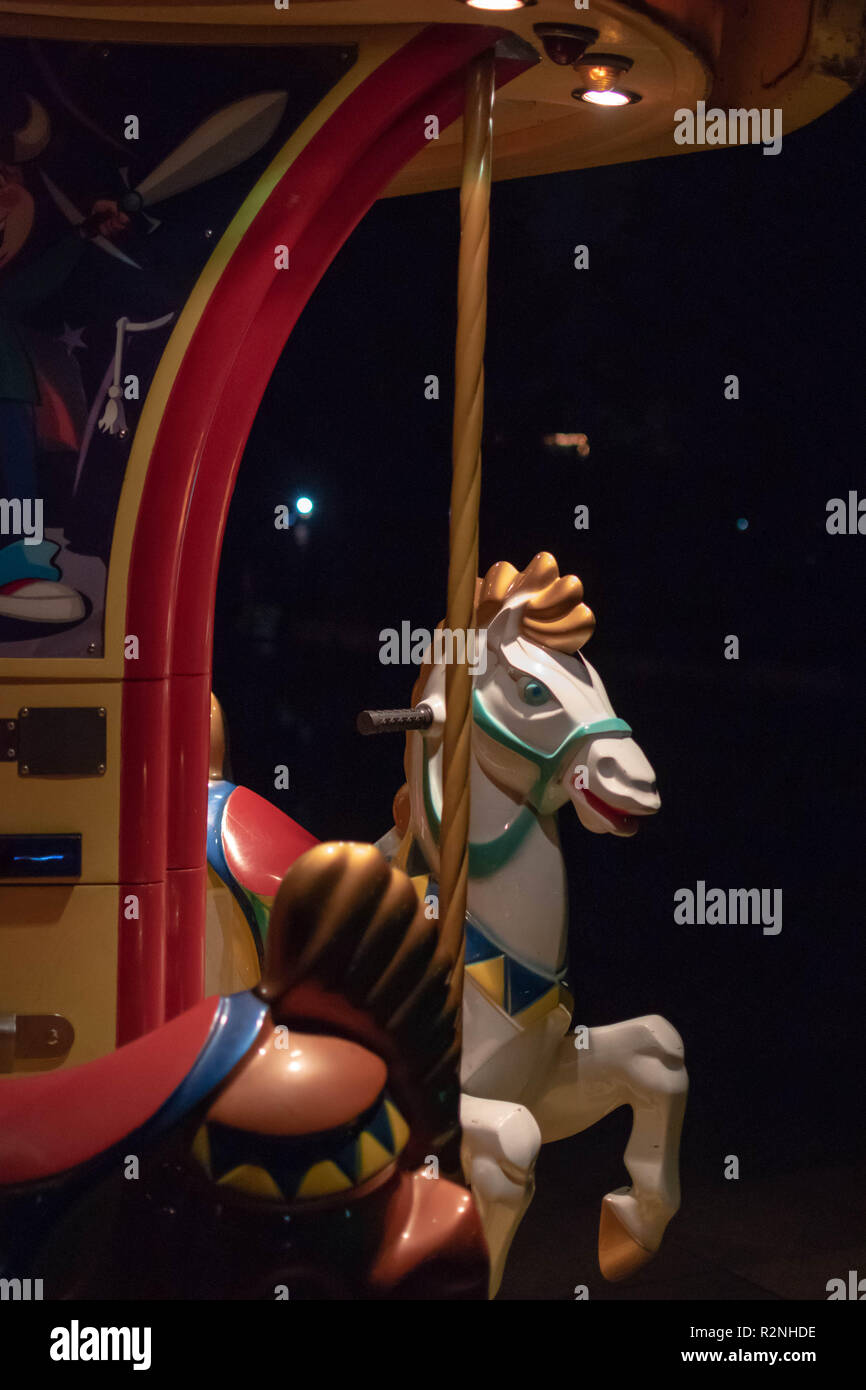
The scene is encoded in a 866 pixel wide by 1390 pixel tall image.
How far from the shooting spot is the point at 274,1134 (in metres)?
1.38

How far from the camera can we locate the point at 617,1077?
2.28m

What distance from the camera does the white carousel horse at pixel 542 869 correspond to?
219 cm

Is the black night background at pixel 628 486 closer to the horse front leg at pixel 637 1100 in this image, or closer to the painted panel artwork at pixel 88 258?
the horse front leg at pixel 637 1100

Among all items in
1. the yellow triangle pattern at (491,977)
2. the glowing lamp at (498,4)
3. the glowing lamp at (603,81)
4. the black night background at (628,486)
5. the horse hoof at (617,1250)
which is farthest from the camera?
the black night background at (628,486)

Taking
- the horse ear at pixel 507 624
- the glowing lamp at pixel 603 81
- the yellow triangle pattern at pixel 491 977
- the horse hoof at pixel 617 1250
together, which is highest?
the glowing lamp at pixel 603 81

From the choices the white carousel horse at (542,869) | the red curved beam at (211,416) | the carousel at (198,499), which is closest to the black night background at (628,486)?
the white carousel horse at (542,869)

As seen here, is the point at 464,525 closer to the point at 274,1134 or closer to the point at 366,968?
the point at 366,968

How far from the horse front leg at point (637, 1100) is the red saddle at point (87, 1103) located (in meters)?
0.96

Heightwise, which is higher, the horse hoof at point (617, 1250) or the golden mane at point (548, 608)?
the golden mane at point (548, 608)

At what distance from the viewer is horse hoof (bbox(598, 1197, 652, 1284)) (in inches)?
90.5

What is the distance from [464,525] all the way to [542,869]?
2.17 ft

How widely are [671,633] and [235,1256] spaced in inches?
77.1

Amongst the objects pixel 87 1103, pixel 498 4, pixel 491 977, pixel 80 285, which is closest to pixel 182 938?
pixel 87 1103
